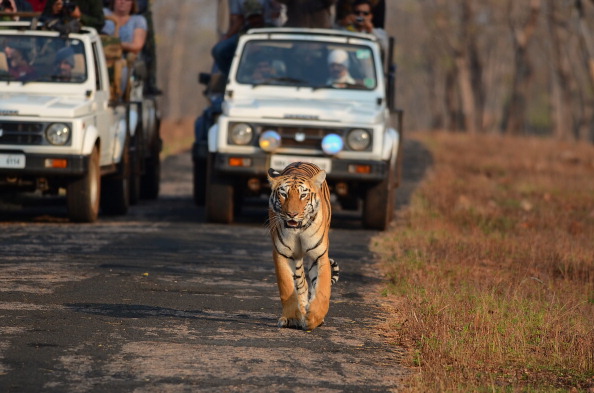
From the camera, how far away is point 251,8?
1584 cm

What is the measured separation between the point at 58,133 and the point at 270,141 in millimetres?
2115

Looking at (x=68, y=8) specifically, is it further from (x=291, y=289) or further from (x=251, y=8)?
(x=291, y=289)

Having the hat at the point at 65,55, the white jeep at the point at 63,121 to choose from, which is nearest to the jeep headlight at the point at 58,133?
the white jeep at the point at 63,121

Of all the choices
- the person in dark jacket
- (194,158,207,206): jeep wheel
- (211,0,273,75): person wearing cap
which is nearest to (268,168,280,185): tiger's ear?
the person in dark jacket

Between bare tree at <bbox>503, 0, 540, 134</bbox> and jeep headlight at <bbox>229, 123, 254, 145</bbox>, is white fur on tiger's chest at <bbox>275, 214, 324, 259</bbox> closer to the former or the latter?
jeep headlight at <bbox>229, 123, 254, 145</bbox>

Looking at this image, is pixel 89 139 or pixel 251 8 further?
pixel 251 8

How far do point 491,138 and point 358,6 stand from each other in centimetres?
2571

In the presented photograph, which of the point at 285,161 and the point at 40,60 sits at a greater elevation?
the point at 40,60

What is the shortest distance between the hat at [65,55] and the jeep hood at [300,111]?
5.73ft

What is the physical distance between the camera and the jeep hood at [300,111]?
13531mm

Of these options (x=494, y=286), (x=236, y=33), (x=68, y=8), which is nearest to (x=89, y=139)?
(x=68, y=8)

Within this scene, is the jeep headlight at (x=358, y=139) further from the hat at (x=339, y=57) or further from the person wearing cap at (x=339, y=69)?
the hat at (x=339, y=57)

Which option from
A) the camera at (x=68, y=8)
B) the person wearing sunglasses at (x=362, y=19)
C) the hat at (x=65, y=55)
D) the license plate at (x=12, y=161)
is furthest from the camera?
the person wearing sunglasses at (x=362, y=19)

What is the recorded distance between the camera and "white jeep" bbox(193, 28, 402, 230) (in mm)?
13539
